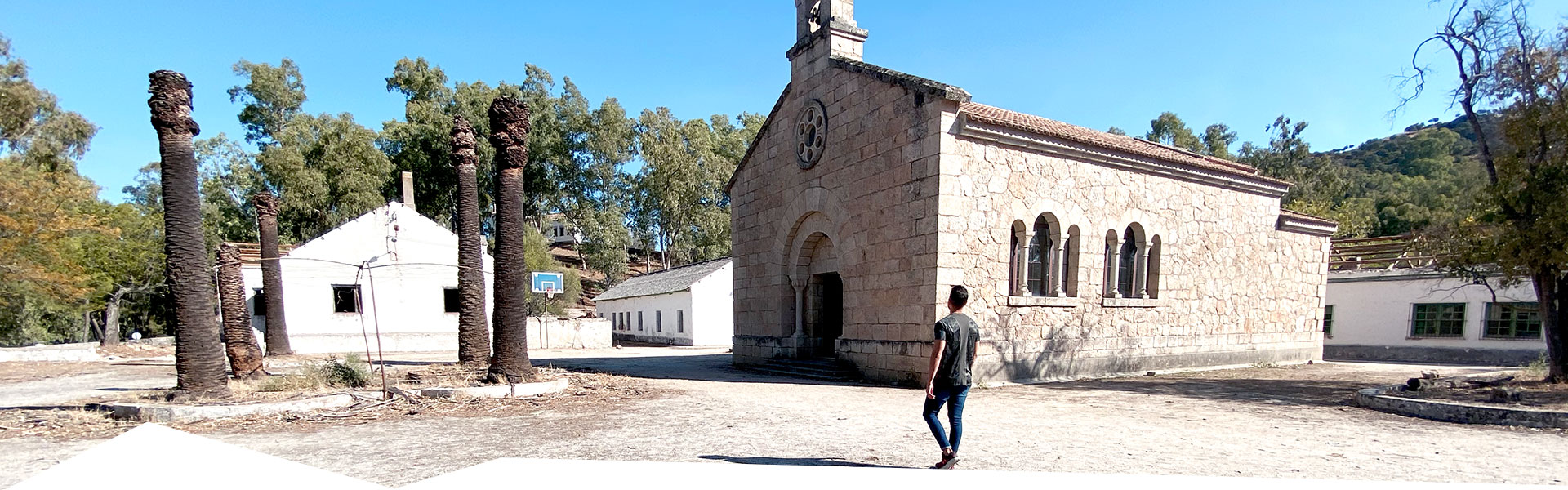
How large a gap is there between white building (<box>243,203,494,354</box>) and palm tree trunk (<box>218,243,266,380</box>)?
9.96 meters

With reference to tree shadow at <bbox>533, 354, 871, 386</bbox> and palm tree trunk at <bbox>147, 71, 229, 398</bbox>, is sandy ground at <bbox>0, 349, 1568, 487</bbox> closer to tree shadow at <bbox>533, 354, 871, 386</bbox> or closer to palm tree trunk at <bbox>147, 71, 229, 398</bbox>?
palm tree trunk at <bbox>147, 71, 229, 398</bbox>

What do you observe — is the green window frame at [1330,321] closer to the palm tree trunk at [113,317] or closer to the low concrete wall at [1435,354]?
the low concrete wall at [1435,354]

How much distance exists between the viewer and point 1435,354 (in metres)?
20.1

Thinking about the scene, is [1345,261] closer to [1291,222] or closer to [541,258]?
[1291,222]

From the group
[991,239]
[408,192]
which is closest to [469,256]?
[991,239]

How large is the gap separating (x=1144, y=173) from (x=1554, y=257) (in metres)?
5.95

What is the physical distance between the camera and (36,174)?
21828 millimetres

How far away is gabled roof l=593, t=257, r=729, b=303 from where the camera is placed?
30.3 metres

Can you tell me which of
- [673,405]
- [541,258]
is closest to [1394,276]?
[673,405]

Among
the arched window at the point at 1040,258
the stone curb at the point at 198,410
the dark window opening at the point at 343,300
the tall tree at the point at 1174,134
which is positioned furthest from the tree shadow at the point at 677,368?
the tall tree at the point at 1174,134

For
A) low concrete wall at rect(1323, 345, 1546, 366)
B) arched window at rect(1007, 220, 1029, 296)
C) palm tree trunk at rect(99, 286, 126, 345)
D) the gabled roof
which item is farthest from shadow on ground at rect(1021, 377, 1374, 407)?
palm tree trunk at rect(99, 286, 126, 345)

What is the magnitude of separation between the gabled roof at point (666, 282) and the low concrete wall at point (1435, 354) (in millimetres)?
21819

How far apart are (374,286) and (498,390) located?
16.4m

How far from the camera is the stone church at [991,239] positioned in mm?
11867
